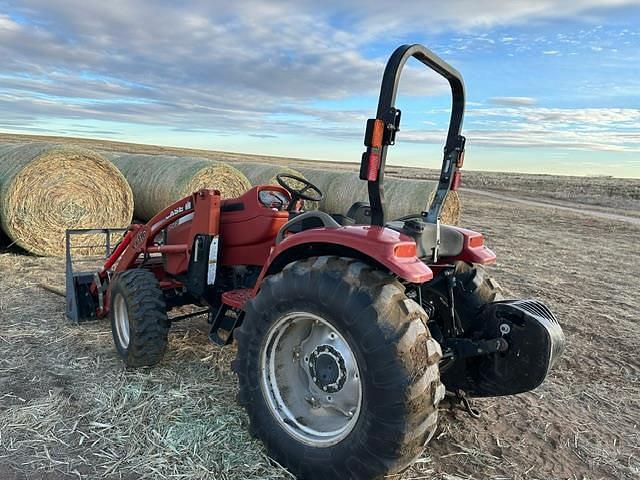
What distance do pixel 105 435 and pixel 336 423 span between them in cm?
134

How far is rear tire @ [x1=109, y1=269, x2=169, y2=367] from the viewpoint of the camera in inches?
153

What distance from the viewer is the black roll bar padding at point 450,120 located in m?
2.53

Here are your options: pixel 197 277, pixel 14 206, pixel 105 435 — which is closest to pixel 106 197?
pixel 14 206

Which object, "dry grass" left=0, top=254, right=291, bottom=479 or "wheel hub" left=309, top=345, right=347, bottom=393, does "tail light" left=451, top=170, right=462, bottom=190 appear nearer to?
"wheel hub" left=309, top=345, right=347, bottom=393

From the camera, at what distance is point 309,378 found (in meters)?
2.94

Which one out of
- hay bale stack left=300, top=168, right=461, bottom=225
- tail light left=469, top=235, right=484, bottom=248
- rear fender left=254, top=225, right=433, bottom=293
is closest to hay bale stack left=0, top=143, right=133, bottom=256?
hay bale stack left=300, top=168, right=461, bottom=225

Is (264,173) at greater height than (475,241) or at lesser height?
lesser

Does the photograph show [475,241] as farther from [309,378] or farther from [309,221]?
[309,378]

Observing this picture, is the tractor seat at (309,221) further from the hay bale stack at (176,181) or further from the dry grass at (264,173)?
the dry grass at (264,173)

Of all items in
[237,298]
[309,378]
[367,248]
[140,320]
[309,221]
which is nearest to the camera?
[367,248]

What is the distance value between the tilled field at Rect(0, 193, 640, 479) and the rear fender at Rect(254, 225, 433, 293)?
1104 millimetres

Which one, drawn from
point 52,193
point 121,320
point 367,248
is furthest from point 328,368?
point 52,193

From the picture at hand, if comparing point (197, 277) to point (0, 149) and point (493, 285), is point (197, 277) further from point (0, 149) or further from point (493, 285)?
point (0, 149)

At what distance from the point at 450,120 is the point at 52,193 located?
671 centimetres
